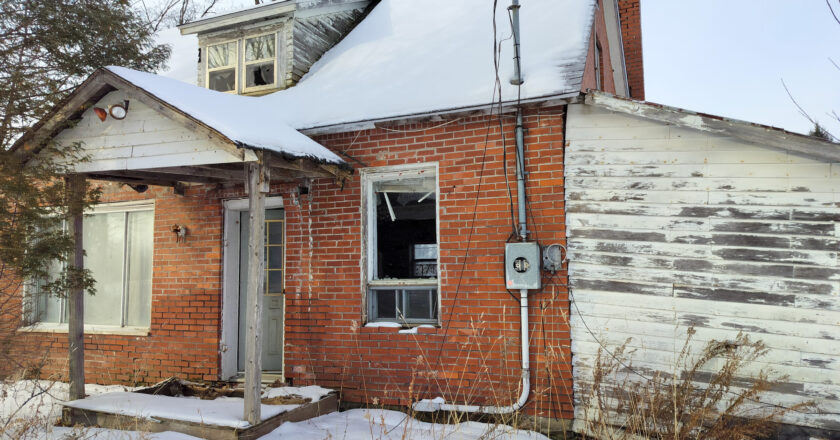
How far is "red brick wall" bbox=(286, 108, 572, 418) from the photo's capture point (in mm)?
5183

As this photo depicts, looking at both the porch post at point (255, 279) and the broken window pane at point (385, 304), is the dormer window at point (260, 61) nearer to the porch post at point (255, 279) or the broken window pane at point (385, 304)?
the porch post at point (255, 279)

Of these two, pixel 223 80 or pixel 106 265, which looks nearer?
pixel 106 265

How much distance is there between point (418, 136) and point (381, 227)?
3.71 feet

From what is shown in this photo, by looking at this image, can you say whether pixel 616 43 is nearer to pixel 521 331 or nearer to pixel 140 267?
pixel 521 331

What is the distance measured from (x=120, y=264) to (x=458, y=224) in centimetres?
534

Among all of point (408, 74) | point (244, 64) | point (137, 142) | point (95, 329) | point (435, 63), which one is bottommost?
point (95, 329)

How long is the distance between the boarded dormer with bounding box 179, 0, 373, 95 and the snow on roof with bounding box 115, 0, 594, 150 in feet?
1.13

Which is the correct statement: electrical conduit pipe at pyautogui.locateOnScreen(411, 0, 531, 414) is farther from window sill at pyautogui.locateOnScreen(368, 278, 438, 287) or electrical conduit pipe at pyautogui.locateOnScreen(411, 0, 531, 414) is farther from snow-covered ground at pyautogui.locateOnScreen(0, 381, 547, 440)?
window sill at pyautogui.locateOnScreen(368, 278, 438, 287)

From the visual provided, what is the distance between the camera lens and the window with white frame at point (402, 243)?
5852 mm

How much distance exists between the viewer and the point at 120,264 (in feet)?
25.5

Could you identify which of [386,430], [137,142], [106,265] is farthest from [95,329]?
[386,430]

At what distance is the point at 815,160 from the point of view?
4.52 metres

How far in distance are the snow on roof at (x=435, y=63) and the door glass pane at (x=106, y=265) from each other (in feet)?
10.3

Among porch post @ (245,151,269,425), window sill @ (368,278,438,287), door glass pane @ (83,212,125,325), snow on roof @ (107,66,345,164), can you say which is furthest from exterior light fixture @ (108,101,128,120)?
door glass pane @ (83,212,125,325)
